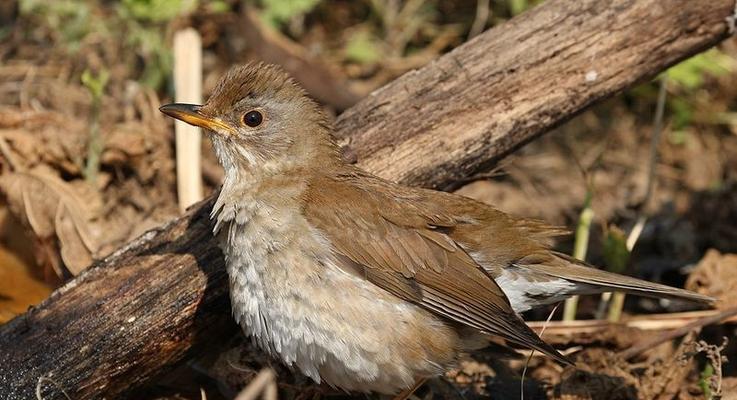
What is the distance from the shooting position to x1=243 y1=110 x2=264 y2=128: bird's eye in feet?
16.5

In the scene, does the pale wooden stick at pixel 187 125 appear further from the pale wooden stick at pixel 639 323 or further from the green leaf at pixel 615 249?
the green leaf at pixel 615 249

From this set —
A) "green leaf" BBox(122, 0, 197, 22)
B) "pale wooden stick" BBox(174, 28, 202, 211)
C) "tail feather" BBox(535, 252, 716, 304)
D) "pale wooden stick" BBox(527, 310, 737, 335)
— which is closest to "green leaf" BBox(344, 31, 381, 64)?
"pale wooden stick" BBox(174, 28, 202, 211)

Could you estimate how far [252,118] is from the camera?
199 inches

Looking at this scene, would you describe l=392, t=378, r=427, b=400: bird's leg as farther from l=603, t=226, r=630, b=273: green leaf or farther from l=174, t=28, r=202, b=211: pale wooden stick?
l=174, t=28, r=202, b=211: pale wooden stick

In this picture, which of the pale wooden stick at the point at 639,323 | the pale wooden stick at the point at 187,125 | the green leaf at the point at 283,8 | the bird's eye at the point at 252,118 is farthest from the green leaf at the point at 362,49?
the bird's eye at the point at 252,118

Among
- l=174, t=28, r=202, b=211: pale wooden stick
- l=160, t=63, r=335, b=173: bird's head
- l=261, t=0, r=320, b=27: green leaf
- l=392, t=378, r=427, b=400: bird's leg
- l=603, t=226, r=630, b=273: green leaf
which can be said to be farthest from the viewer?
l=261, t=0, r=320, b=27: green leaf

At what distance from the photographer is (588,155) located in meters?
8.16

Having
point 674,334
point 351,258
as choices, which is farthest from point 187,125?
point 674,334

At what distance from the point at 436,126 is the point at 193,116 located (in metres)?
1.30

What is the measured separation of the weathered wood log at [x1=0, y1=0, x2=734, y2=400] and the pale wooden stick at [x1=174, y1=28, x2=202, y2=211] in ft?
4.44

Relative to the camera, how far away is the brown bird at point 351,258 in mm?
4523

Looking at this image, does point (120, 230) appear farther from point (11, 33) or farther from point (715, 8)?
point (715, 8)

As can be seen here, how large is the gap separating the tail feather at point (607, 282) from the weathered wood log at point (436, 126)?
2.53 ft

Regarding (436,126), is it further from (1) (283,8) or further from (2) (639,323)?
(1) (283,8)
